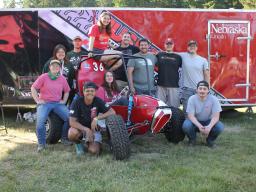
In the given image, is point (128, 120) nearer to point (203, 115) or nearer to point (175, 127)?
point (175, 127)

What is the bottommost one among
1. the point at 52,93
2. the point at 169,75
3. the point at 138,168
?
the point at 138,168

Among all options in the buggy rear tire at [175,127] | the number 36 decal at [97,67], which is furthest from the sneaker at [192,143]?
the number 36 decal at [97,67]

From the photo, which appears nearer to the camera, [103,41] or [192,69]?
[103,41]

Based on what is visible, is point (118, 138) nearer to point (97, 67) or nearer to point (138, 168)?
point (138, 168)

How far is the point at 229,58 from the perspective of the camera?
932cm

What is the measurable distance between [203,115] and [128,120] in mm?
1345

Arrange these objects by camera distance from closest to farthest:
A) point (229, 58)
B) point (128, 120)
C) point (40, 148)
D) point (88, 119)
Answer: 1. point (88, 119)
2. point (128, 120)
3. point (40, 148)
4. point (229, 58)

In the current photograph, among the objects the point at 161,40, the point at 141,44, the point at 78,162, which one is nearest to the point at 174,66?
the point at 141,44

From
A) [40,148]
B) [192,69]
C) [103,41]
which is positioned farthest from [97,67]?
[192,69]

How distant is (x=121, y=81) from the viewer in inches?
283

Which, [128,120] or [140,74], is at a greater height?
[140,74]

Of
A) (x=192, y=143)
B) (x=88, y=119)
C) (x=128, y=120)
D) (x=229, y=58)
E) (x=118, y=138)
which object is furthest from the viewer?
(x=229, y=58)

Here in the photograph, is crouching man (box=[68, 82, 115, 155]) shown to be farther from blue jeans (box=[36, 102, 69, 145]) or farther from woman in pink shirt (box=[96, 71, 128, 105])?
blue jeans (box=[36, 102, 69, 145])

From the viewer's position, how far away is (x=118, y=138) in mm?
5680
